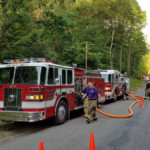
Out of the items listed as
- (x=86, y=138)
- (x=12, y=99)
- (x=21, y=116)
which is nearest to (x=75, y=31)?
(x=12, y=99)

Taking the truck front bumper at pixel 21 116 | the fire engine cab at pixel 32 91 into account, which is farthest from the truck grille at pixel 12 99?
the truck front bumper at pixel 21 116

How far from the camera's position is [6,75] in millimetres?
8062

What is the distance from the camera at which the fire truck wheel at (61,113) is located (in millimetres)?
8359

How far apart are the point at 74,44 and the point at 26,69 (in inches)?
846

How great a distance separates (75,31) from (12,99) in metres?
27.5

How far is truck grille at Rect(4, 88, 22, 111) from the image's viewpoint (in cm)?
741

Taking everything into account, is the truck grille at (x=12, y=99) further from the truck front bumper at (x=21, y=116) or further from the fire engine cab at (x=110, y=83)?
the fire engine cab at (x=110, y=83)

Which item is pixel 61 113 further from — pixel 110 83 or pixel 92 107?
pixel 110 83

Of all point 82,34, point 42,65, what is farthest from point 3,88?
point 82,34

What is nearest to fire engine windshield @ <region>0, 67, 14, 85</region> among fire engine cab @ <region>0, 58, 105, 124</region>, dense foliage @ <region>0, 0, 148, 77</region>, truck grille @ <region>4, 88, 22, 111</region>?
fire engine cab @ <region>0, 58, 105, 124</region>

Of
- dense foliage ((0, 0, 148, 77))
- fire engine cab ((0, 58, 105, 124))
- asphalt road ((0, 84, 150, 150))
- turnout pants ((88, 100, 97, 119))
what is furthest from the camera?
dense foliage ((0, 0, 148, 77))

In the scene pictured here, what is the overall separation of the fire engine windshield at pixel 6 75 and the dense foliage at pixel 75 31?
8.02 meters

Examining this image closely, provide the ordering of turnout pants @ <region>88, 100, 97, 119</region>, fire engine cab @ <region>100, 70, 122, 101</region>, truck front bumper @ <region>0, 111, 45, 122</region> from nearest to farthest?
truck front bumper @ <region>0, 111, 45, 122</region>, turnout pants @ <region>88, 100, 97, 119</region>, fire engine cab @ <region>100, 70, 122, 101</region>

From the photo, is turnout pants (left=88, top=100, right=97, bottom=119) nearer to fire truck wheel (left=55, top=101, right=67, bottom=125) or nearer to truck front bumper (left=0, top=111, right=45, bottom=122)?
fire truck wheel (left=55, top=101, right=67, bottom=125)
